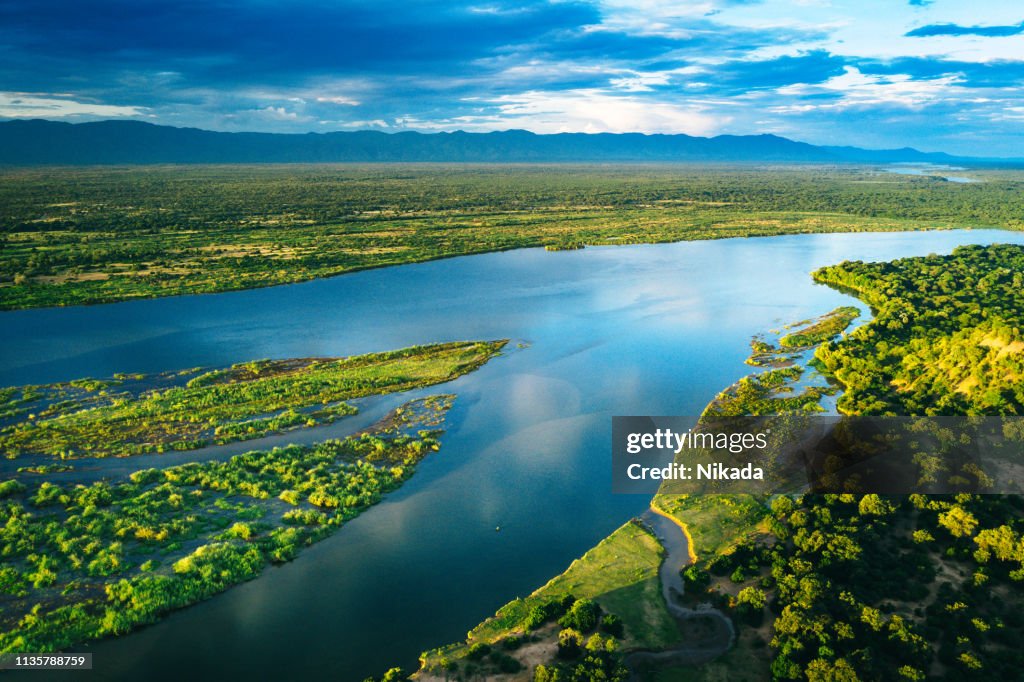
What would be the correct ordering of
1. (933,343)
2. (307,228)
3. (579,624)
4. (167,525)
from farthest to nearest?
(307,228), (933,343), (167,525), (579,624)

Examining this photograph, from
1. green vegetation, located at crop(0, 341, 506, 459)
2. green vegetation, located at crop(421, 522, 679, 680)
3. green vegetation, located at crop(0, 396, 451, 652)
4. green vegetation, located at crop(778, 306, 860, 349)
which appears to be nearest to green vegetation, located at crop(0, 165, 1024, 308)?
green vegetation, located at crop(0, 341, 506, 459)

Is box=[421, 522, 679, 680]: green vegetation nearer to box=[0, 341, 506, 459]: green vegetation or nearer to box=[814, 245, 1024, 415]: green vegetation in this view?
box=[0, 341, 506, 459]: green vegetation

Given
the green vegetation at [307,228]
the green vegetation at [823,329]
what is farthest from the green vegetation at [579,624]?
the green vegetation at [307,228]

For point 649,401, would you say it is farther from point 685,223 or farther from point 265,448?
point 685,223

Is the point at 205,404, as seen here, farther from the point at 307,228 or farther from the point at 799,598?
the point at 307,228

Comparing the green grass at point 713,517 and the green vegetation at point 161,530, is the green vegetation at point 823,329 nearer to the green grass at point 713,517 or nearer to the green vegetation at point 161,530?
the green grass at point 713,517

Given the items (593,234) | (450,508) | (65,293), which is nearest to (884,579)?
(450,508)

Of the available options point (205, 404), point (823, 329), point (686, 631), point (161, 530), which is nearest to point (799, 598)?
point (686, 631)
